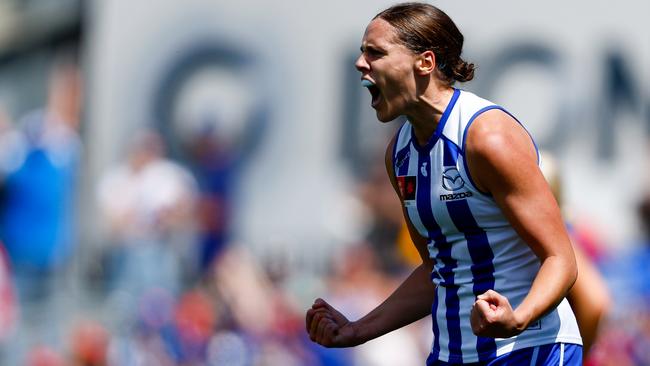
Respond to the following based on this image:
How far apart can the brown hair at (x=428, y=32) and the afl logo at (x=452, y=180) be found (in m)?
0.31

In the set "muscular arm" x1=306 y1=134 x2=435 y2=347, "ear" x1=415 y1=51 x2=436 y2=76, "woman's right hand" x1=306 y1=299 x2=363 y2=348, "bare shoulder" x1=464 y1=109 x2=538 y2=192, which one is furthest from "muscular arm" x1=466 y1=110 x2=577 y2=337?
"woman's right hand" x1=306 y1=299 x2=363 y2=348

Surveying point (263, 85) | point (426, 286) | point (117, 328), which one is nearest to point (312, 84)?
point (263, 85)

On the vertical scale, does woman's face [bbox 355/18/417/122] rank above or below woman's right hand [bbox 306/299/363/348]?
above

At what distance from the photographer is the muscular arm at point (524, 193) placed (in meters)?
3.82

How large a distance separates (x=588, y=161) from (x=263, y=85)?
10.4ft

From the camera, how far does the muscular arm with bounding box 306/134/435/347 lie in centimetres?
438

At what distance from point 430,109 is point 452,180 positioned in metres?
0.24

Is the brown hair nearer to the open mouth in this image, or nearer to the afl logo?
the open mouth

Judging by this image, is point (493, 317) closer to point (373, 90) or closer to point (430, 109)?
point (430, 109)

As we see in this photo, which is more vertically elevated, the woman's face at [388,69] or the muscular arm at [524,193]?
the woman's face at [388,69]

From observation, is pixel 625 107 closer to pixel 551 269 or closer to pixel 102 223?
pixel 102 223

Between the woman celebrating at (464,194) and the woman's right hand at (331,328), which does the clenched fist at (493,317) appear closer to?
the woman celebrating at (464,194)

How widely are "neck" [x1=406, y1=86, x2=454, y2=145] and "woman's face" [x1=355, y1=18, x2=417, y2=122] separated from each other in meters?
0.03

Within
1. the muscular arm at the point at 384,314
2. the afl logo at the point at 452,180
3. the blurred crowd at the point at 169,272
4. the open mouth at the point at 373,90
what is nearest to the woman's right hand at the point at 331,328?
the muscular arm at the point at 384,314
